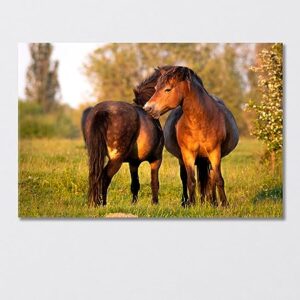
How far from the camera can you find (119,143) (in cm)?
1136

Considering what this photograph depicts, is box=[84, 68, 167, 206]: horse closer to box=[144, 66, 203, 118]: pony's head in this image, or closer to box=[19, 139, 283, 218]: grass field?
box=[19, 139, 283, 218]: grass field

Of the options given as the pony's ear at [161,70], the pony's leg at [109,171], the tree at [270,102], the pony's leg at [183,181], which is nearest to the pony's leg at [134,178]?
the pony's leg at [109,171]

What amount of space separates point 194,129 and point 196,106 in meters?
0.20

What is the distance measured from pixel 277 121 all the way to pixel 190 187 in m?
0.93

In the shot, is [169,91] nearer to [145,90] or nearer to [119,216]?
[145,90]

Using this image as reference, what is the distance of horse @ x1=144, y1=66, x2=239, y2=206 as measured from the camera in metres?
11.2

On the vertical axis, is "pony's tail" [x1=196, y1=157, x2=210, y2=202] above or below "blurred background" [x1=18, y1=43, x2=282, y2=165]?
below

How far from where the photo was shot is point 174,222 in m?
11.3

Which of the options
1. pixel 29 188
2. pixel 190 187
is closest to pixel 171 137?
pixel 190 187

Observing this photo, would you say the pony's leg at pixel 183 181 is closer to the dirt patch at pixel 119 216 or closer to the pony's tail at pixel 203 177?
the pony's tail at pixel 203 177

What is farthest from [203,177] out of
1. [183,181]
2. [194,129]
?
[194,129]

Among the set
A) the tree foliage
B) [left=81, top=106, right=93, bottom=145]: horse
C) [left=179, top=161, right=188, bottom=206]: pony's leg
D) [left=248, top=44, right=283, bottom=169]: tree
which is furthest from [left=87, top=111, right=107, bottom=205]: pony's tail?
[left=248, top=44, right=283, bottom=169]: tree

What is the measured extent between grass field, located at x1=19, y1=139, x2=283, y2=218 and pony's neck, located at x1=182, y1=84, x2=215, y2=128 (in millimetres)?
537

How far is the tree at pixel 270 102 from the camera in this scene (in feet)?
37.4
